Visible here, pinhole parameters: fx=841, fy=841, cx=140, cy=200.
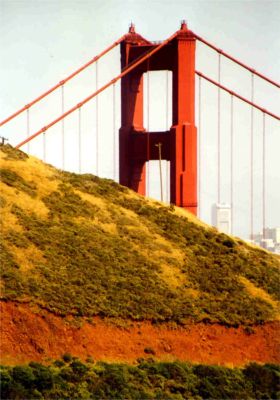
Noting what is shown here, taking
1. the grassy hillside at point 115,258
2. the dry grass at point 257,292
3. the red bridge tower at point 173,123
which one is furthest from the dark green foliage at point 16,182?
the red bridge tower at point 173,123

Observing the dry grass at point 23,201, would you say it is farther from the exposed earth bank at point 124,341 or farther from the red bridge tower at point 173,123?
the red bridge tower at point 173,123

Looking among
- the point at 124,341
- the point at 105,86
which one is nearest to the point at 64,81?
the point at 105,86

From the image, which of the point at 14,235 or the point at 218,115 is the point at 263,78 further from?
the point at 14,235

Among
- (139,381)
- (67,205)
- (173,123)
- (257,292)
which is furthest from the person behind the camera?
(173,123)

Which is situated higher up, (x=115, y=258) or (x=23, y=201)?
(x=23, y=201)

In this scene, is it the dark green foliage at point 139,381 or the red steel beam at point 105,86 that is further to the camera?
the red steel beam at point 105,86

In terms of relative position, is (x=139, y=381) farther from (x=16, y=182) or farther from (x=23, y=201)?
(x=16, y=182)

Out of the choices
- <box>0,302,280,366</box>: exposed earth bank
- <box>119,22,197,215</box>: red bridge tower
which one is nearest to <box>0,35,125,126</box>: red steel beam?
<box>119,22,197,215</box>: red bridge tower
